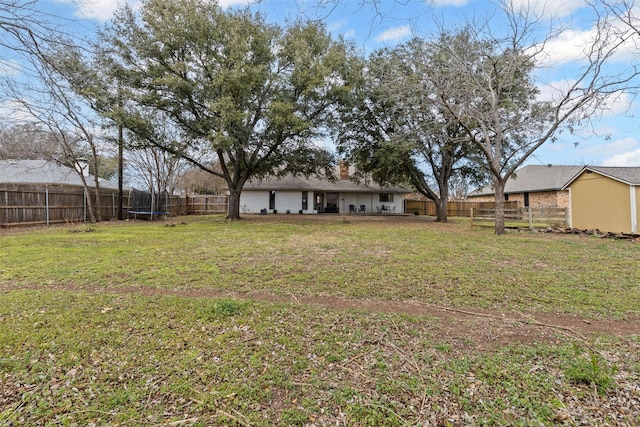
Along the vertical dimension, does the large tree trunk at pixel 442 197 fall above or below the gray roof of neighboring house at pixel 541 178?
below

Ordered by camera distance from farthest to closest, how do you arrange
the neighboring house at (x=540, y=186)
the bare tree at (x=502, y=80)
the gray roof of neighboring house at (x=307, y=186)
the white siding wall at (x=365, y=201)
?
the white siding wall at (x=365, y=201), the gray roof of neighboring house at (x=307, y=186), the neighboring house at (x=540, y=186), the bare tree at (x=502, y=80)

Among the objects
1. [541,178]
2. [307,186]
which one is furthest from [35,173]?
[541,178]

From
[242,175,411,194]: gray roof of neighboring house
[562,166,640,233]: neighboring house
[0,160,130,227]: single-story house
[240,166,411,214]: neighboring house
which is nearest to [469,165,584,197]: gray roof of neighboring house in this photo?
[240,166,411,214]: neighboring house

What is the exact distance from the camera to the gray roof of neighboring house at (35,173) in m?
16.5

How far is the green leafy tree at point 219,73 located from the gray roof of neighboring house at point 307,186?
10.0 m

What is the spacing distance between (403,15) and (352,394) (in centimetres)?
362

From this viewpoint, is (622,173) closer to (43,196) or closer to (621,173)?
(621,173)

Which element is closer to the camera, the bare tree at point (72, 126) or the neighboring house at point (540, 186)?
the bare tree at point (72, 126)

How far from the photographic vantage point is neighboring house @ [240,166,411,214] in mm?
25844

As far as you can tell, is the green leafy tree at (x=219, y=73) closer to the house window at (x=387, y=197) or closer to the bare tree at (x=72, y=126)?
the bare tree at (x=72, y=126)

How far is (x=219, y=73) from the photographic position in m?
13.0

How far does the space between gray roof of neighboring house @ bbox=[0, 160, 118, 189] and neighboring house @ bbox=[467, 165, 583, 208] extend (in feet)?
89.0

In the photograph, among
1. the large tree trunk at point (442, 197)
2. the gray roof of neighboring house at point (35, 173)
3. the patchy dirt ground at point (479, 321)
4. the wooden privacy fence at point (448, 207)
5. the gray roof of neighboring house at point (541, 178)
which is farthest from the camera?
the wooden privacy fence at point (448, 207)

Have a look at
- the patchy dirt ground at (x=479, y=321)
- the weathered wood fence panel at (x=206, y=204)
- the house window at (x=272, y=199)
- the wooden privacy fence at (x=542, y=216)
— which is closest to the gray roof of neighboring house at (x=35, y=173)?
the weathered wood fence panel at (x=206, y=204)
